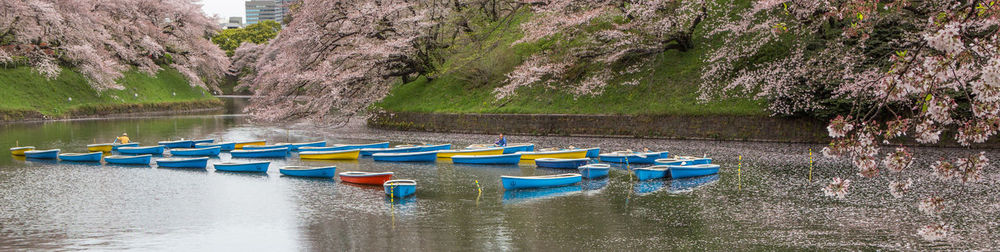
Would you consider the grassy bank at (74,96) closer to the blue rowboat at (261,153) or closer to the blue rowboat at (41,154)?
the blue rowboat at (41,154)

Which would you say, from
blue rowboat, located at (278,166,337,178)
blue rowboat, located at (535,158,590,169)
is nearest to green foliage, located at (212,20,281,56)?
blue rowboat, located at (278,166,337,178)

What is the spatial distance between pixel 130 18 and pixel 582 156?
5366 centimetres

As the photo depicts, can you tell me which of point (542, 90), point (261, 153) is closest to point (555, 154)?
point (261, 153)

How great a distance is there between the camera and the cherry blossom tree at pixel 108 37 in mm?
50250

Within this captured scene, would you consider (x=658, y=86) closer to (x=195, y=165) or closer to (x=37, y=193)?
(x=195, y=165)

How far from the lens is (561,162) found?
25.1m

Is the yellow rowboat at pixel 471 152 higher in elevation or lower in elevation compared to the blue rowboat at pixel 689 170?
higher

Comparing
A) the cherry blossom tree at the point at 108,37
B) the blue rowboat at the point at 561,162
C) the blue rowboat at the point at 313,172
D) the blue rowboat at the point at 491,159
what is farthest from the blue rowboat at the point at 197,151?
the cherry blossom tree at the point at 108,37

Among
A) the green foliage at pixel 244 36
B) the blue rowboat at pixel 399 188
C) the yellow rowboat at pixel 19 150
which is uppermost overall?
the green foliage at pixel 244 36

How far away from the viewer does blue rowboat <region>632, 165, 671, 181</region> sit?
2189 cm

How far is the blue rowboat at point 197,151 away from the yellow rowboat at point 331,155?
14.7 feet

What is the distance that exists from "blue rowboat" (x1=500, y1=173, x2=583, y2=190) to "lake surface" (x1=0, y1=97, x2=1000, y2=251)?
0.96ft

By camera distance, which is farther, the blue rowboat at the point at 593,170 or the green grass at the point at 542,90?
the green grass at the point at 542,90

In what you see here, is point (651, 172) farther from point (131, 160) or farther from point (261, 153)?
point (131, 160)
